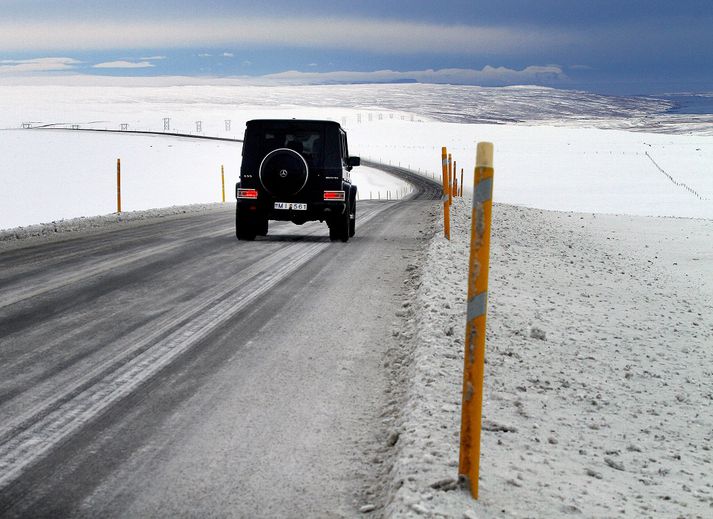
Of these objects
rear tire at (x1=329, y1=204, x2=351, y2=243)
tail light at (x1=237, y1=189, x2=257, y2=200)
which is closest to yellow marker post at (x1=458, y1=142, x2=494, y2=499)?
rear tire at (x1=329, y1=204, x2=351, y2=243)

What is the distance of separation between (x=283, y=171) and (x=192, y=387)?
9.62m

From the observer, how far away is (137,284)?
10.5 m

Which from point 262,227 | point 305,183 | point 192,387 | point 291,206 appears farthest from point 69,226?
point 192,387

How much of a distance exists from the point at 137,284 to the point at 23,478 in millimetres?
6158

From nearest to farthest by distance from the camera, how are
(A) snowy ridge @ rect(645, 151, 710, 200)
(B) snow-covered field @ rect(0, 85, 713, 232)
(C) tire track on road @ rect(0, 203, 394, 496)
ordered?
(C) tire track on road @ rect(0, 203, 394, 496), (B) snow-covered field @ rect(0, 85, 713, 232), (A) snowy ridge @ rect(645, 151, 710, 200)

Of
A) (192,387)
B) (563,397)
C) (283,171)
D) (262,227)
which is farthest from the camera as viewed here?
(262,227)

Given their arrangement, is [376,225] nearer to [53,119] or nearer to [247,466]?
[247,466]

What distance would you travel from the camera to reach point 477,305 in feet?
13.1

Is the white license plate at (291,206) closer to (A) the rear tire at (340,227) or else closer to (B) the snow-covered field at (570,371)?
(A) the rear tire at (340,227)

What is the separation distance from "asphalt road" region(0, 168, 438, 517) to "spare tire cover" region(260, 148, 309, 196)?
354cm

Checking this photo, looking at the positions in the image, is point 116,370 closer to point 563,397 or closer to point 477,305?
point 563,397

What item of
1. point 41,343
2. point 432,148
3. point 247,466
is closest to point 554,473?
point 247,466

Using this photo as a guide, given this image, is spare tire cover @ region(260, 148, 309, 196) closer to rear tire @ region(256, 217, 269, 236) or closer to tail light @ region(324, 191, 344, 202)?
tail light @ region(324, 191, 344, 202)

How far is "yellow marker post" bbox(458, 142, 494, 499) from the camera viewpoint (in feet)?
13.0
